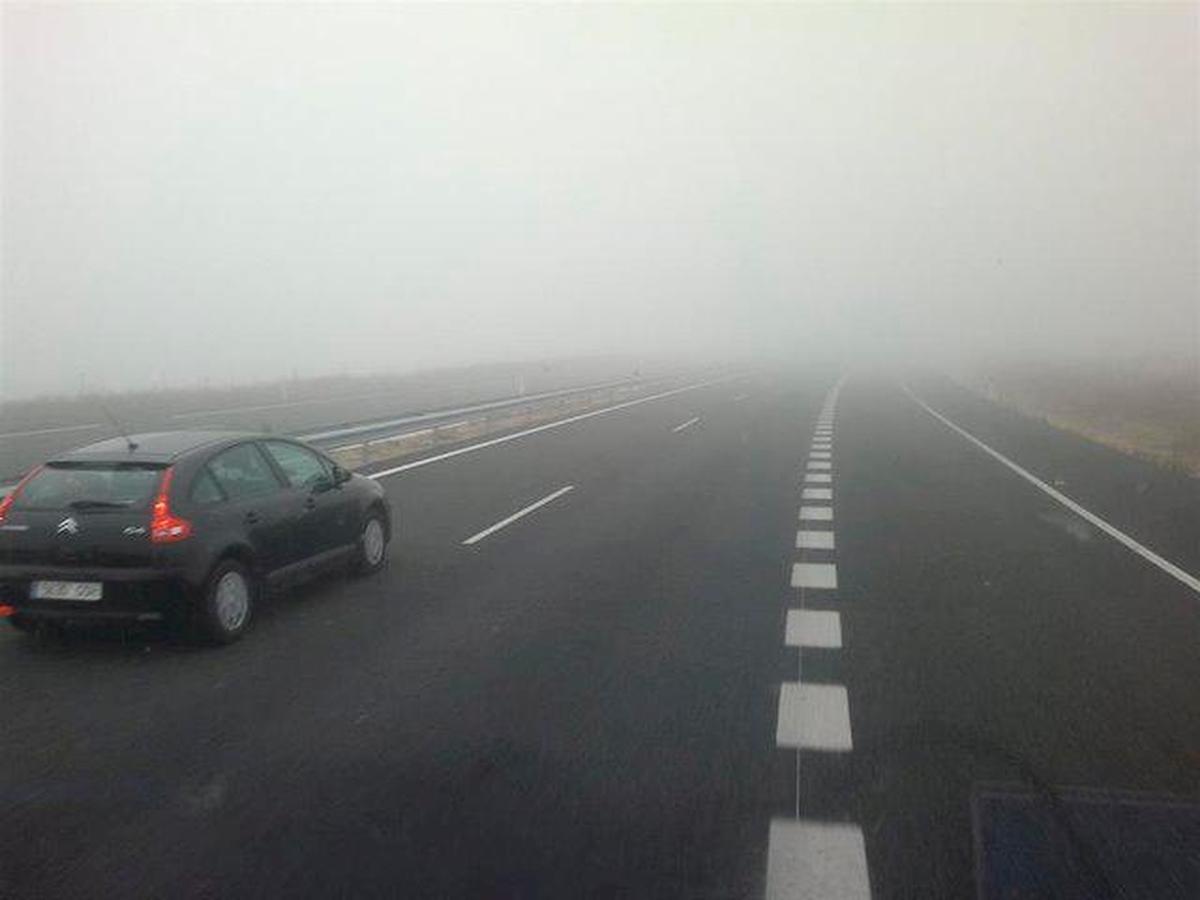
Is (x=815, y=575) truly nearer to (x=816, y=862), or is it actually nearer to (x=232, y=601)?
(x=232, y=601)

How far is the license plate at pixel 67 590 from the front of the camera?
6.92 m

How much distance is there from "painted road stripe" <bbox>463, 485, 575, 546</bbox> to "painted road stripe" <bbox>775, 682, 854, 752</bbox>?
18.1 feet

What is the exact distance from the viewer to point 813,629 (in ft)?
25.4

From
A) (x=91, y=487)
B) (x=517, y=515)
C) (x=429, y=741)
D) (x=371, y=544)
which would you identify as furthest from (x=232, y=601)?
(x=517, y=515)

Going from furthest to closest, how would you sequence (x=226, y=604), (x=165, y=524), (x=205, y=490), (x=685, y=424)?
1. (x=685, y=424)
2. (x=205, y=490)
3. (x=226, y=604)
4. (x=165, y=524)

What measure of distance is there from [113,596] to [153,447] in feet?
4.07

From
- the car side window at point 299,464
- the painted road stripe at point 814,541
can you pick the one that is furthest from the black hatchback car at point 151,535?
the painted road stripe at point 814,541

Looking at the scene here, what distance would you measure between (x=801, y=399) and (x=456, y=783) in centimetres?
3618

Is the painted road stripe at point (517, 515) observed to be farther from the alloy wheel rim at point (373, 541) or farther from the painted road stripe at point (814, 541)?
the painted road stripe at point (814, 541)

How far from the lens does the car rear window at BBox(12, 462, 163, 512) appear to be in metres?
7.13

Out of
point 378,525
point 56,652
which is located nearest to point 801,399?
point 378,525

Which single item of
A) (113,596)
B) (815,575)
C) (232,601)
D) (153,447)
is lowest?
(815,575)

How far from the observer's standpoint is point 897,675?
6.62 meters

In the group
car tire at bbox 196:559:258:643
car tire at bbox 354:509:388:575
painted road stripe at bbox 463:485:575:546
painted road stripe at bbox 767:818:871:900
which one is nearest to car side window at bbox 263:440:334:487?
car tire at bbox 354:509:388:575
